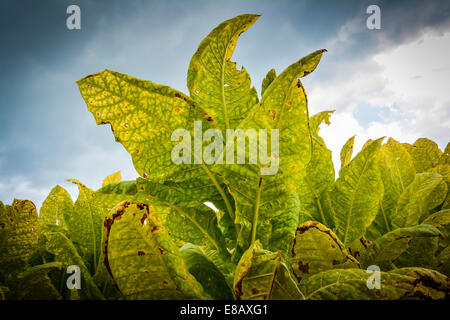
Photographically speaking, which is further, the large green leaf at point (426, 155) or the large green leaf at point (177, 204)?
the large green leaf at point (426, 155)

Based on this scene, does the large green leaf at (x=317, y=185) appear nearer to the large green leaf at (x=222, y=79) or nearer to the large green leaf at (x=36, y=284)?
the large green leaf at (x=222, y=79)

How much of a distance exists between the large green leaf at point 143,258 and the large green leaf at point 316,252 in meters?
0.26

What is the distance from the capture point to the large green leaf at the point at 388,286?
0.54m

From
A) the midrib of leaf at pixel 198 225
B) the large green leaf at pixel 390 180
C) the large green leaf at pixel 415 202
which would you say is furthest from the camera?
the large green leaf at pixel 390 180

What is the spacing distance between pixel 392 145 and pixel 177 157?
1141 mm

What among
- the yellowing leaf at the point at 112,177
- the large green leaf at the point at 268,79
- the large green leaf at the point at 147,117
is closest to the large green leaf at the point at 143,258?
the large green leaf at the point at 147,117

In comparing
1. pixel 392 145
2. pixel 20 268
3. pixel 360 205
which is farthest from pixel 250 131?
pixel 392 145

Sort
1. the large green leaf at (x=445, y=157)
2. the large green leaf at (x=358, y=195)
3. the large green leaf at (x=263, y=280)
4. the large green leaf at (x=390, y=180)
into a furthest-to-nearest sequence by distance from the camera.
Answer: the large green leaf at (x=445, y=157) → the large green leaf at (x=390, y=180) → the large green leaf at (x=358, y=195) → the large green leaf at (x=263, y=280)

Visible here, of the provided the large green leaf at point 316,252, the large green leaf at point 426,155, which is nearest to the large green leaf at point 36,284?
the large green leaf at point 316,252

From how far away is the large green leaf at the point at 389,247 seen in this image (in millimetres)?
759

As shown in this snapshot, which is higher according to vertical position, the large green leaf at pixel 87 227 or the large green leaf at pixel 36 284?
the large green leaf at pixel 87 227

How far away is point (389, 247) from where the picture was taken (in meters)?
0.80

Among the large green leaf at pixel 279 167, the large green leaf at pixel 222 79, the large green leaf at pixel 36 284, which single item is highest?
the large green leaf at pixel 222 79
